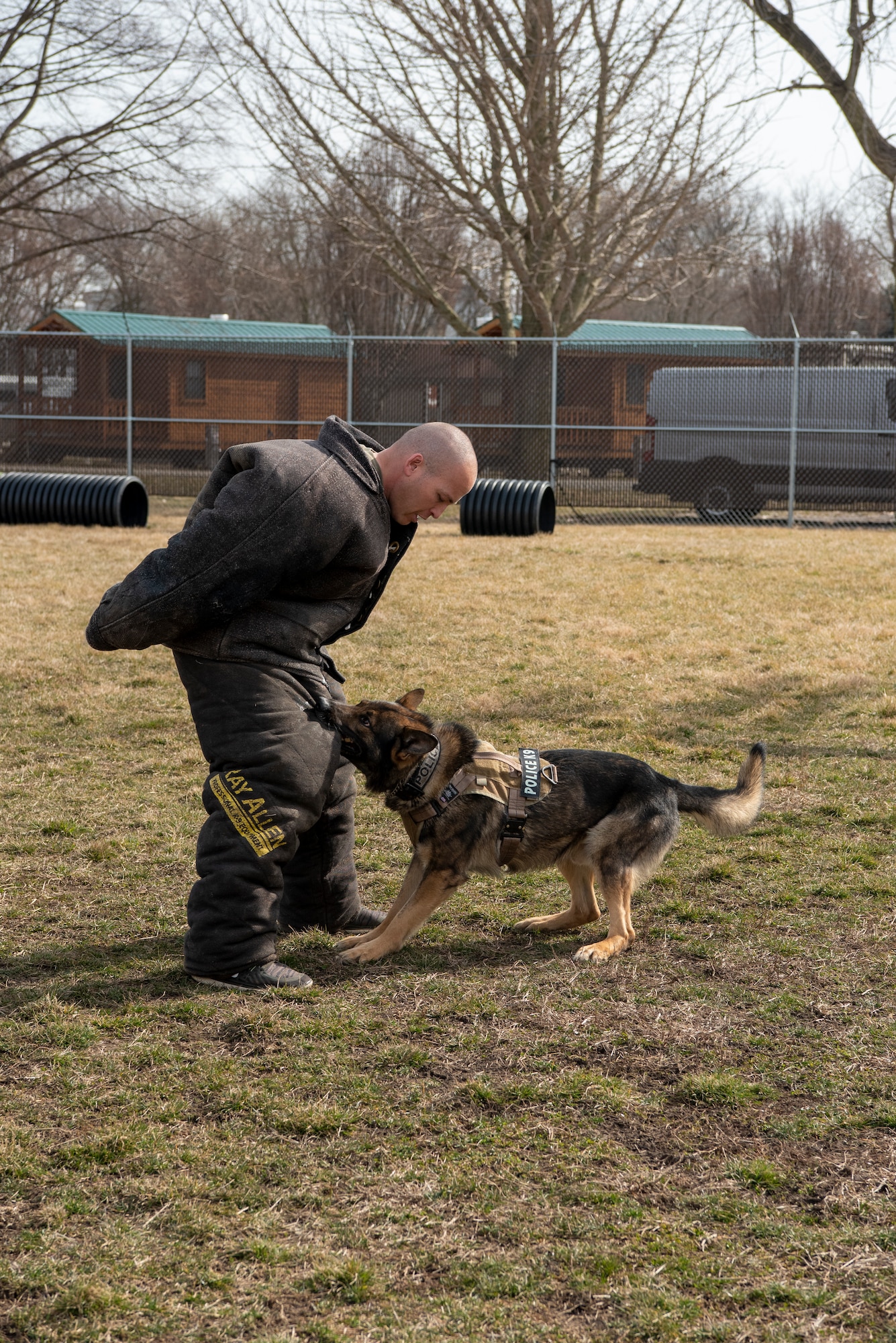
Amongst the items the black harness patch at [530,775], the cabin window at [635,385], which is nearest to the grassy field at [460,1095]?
the black harness patch at [530,775]

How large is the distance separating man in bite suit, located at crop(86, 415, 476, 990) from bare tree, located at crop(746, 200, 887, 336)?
4532 cm

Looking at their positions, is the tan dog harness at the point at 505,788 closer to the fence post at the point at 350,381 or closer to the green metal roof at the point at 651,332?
the fence post at the point at 350,381

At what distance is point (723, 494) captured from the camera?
19781 mm

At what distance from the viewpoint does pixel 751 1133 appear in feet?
9.49

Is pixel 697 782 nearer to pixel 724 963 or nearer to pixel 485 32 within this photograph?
pixel 724 963

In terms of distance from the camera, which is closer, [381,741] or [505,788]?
[381,741]

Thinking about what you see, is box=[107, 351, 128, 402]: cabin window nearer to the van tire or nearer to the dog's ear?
the van tire

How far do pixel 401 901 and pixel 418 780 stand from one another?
0.43m

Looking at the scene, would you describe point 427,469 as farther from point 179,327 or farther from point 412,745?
point 179,327

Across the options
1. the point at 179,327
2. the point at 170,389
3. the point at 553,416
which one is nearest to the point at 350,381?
the point at 553,416

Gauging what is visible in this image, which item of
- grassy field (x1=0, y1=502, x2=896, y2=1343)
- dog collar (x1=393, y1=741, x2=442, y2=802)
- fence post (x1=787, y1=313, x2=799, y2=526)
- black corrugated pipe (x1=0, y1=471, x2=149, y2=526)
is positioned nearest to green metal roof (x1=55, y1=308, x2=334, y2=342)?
black corrugated pipe (x1=0, y1=471, x2=149, y2=526)

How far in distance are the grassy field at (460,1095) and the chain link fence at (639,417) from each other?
44.5 ft

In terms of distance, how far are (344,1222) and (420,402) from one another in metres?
19.1

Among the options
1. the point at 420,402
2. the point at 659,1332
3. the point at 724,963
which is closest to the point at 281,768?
the point at 724,963
